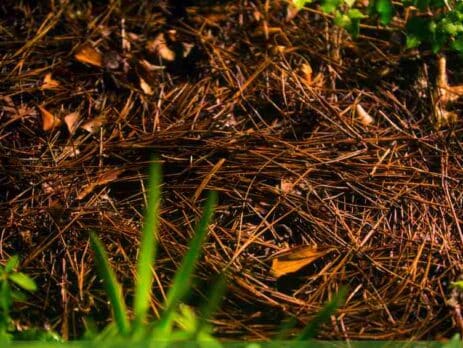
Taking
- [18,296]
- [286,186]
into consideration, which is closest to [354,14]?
[286,186]

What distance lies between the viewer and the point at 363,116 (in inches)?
113

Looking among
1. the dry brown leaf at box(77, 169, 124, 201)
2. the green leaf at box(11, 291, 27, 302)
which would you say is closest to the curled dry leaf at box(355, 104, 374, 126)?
the dry brown leaf at box(77, 169, 124, 201)

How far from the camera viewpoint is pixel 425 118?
2.87 meters

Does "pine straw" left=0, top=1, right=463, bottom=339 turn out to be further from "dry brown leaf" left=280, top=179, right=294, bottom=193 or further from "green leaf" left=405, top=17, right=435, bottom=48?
"green leaf" left=405, top=17, right=435, bottom=48

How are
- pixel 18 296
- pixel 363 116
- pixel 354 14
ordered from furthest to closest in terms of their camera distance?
pixel 363 116
pixel 354 14
pixel 18 296

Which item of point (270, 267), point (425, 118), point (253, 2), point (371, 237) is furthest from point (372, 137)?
point (253, 2)

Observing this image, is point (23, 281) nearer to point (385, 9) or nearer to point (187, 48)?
point (187, 48)

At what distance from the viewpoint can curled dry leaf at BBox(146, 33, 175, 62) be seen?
10.1 feet

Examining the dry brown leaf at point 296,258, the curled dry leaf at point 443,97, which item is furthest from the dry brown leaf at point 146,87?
the curled dry leaf at point 443,97

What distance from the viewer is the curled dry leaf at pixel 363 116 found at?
2857 millimetres

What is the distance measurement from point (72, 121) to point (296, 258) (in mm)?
1042

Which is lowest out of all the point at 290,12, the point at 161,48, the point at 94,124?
the point at 94,124

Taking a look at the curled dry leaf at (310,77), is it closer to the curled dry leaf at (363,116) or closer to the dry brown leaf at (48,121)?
the curled dry leaf at (363,116)

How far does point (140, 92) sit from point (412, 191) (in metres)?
1.14
